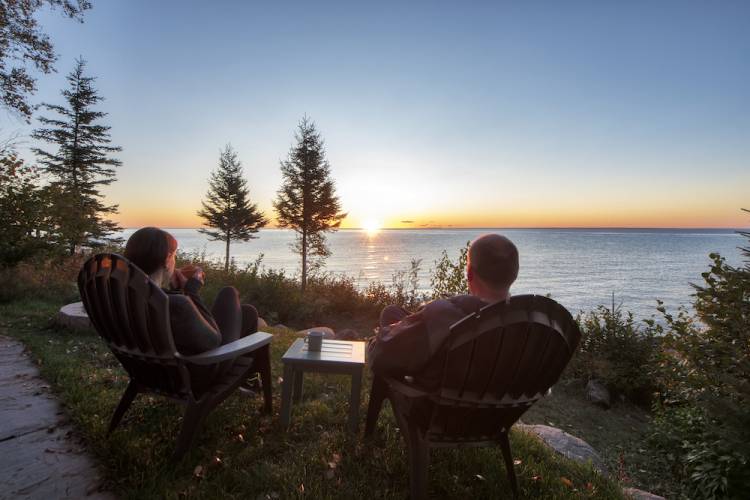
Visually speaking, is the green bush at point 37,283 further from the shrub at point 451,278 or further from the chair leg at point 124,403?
the shrub at point 451,278

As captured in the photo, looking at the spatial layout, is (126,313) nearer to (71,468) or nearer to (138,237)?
(138,237)

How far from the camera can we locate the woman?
8.50ft

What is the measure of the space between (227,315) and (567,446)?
3527mm

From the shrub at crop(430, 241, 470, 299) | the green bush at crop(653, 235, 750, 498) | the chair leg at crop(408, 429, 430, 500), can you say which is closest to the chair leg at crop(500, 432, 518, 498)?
the chair leg at crop(408, 429, 430, 500)

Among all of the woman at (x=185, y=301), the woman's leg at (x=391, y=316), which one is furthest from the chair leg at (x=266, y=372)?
the woman's leg at (x=391, y=316)

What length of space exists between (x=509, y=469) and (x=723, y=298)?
271 cm

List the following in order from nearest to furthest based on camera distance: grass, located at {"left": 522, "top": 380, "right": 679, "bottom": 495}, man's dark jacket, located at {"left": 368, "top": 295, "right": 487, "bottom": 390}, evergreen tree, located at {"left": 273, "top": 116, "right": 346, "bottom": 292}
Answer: man's dark jacket, located at {"left": 368, "top": 295, "right": 487, "bottom": 390}
grass, located at {"left": 522, "top": 380, "right": 679, "bottom": 495}
evergreen tree, located at {"left": 273, "top": 116, "right": 346, "bottom": 292}

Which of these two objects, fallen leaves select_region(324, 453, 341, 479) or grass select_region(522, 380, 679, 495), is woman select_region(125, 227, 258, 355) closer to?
fallen leaves select_region(324, 453, 341, 479)

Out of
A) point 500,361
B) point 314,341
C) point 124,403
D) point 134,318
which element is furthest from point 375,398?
point 124,403

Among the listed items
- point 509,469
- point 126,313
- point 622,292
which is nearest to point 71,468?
point 126,313

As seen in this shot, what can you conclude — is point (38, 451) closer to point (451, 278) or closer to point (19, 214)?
point (451, 278)

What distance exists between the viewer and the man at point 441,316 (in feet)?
7.16

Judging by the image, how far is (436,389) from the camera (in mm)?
2240

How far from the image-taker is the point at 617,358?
7.14 meters
